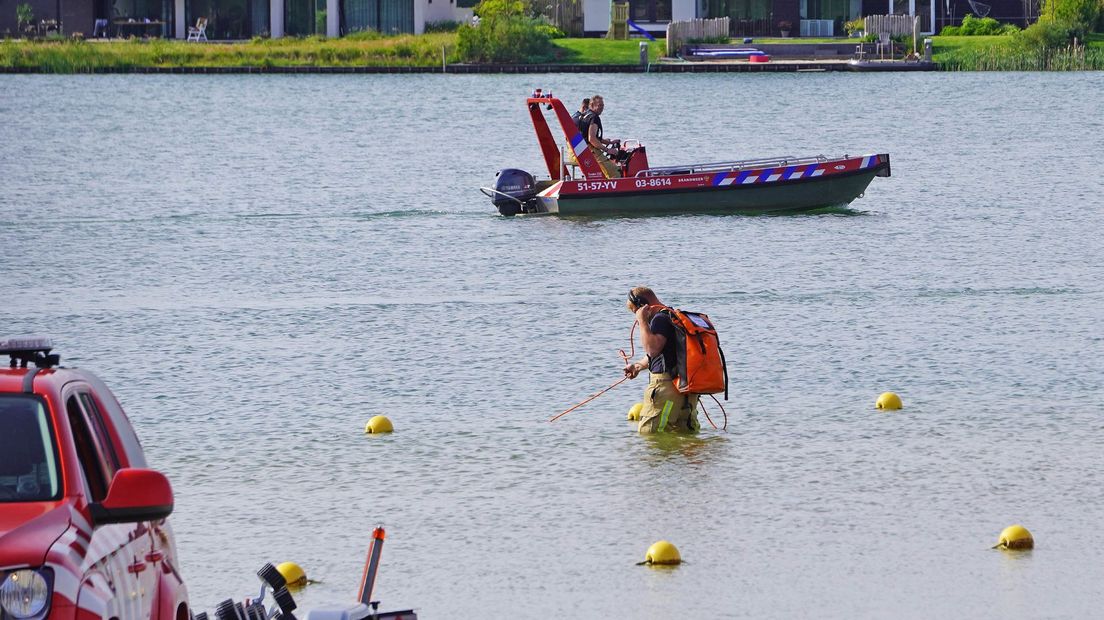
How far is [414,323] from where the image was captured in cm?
2039

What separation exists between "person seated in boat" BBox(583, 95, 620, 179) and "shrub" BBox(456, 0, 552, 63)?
57566 millimetres

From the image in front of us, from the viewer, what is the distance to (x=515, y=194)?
30.7 m

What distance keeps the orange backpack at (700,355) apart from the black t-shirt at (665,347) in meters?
0.06

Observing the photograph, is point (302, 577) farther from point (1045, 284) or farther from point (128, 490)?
point (1045, 284)

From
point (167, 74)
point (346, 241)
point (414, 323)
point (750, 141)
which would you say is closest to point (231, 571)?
point (414, 323)

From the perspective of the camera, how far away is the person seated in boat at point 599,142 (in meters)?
27.3

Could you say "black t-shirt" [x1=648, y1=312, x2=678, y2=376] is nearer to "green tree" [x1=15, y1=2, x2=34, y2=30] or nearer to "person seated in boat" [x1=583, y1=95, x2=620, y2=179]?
"person seated in boat" [x1=583, y1=95, x2=620, y2=179]

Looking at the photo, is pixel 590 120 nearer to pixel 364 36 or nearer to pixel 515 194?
pixel 515 194

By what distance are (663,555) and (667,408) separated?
369 centimetres

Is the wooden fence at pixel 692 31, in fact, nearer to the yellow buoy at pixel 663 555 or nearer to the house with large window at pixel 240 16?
the house with large window at pixel 240 16

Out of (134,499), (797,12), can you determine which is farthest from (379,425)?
(797,12)

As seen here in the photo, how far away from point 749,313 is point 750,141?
3366 centimetres

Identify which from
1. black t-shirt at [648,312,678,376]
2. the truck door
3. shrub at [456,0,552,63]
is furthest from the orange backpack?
shrub at [456,0,552,63]

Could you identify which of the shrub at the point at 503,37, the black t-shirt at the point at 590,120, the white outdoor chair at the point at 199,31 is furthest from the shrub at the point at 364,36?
the black t-shirt at the point at 590,120
